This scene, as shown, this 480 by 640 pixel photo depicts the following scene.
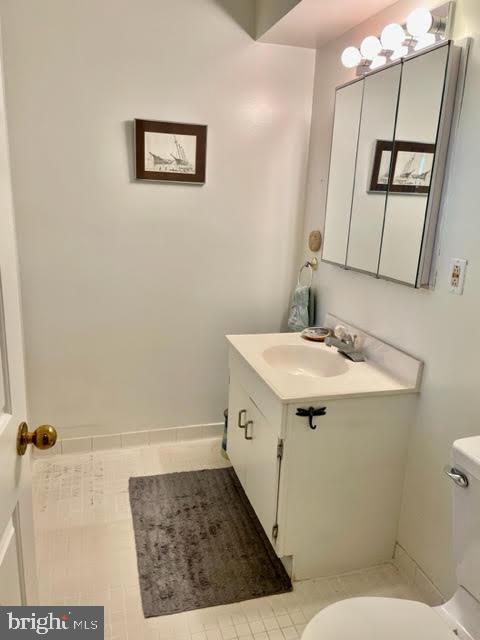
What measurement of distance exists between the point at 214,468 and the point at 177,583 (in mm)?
783

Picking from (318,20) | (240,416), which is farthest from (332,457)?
(318,20)

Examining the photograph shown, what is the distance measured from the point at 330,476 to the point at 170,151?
1685mm

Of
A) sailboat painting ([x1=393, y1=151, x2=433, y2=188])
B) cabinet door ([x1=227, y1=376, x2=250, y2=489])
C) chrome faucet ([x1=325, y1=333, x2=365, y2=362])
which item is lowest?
cabinet door ([x1=227, y1=376, x2=250, y2=489])

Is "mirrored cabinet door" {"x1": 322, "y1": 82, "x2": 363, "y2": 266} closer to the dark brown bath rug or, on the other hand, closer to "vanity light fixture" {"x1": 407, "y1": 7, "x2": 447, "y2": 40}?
"vanity light fixture" {"x1": 407, "y1": 7, "x2": 447, "y2": 40}

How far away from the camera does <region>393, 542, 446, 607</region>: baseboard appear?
1.71 m

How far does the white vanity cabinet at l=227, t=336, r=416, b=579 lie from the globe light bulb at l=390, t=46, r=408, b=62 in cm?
126

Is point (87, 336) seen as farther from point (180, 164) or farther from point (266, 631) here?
point (266, 631)

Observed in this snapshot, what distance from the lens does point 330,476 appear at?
69.2 inches

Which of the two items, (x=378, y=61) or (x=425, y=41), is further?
(x=378, y=61)

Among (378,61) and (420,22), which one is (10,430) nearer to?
(420,22)

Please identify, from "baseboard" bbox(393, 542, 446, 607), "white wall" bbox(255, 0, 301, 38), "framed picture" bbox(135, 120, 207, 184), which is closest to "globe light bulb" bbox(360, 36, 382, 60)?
"white wall" bbox(255, 0, 301, 38)

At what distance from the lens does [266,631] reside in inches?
63.9

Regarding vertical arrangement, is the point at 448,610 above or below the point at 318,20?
below

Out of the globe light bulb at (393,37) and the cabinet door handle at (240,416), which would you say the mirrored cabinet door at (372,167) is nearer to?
the globe light bulb at (393,37)
